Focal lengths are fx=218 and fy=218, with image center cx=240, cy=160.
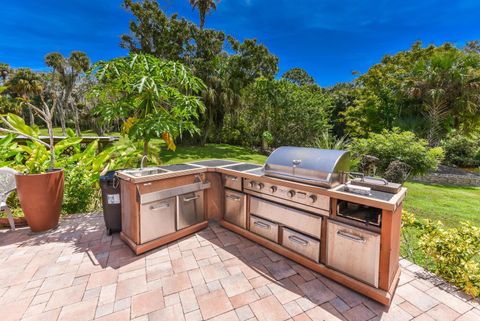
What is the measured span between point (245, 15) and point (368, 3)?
226 inches

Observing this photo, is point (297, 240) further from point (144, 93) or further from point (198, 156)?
point (198, 156)

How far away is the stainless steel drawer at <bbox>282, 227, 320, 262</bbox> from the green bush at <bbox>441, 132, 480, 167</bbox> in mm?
12671

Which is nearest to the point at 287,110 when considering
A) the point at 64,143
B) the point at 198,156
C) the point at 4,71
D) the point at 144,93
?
the point at 198,156

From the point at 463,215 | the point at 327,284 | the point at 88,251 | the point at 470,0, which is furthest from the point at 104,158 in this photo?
the point at 470,0

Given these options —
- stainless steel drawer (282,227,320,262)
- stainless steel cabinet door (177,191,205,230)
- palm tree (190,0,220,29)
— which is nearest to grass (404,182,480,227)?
stainless steel drawer (282,227,320,262)

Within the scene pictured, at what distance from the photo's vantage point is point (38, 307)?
6.05 feet

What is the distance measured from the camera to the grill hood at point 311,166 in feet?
7.09

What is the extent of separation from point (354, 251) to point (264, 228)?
107 cm

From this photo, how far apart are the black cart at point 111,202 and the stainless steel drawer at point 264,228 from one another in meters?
1.87

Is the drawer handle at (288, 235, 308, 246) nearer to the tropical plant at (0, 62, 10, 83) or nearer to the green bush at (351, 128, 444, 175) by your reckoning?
the green bush at (351, 128, 444, 175)

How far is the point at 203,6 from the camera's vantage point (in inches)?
584

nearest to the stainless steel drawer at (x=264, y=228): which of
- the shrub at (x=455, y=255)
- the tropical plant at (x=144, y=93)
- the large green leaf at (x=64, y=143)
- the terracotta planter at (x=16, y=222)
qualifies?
the shrub at (x=455, y=255)

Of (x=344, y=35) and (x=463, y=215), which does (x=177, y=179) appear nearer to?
(x=463, y=215)

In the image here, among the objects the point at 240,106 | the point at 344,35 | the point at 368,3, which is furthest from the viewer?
the point at 344,35
